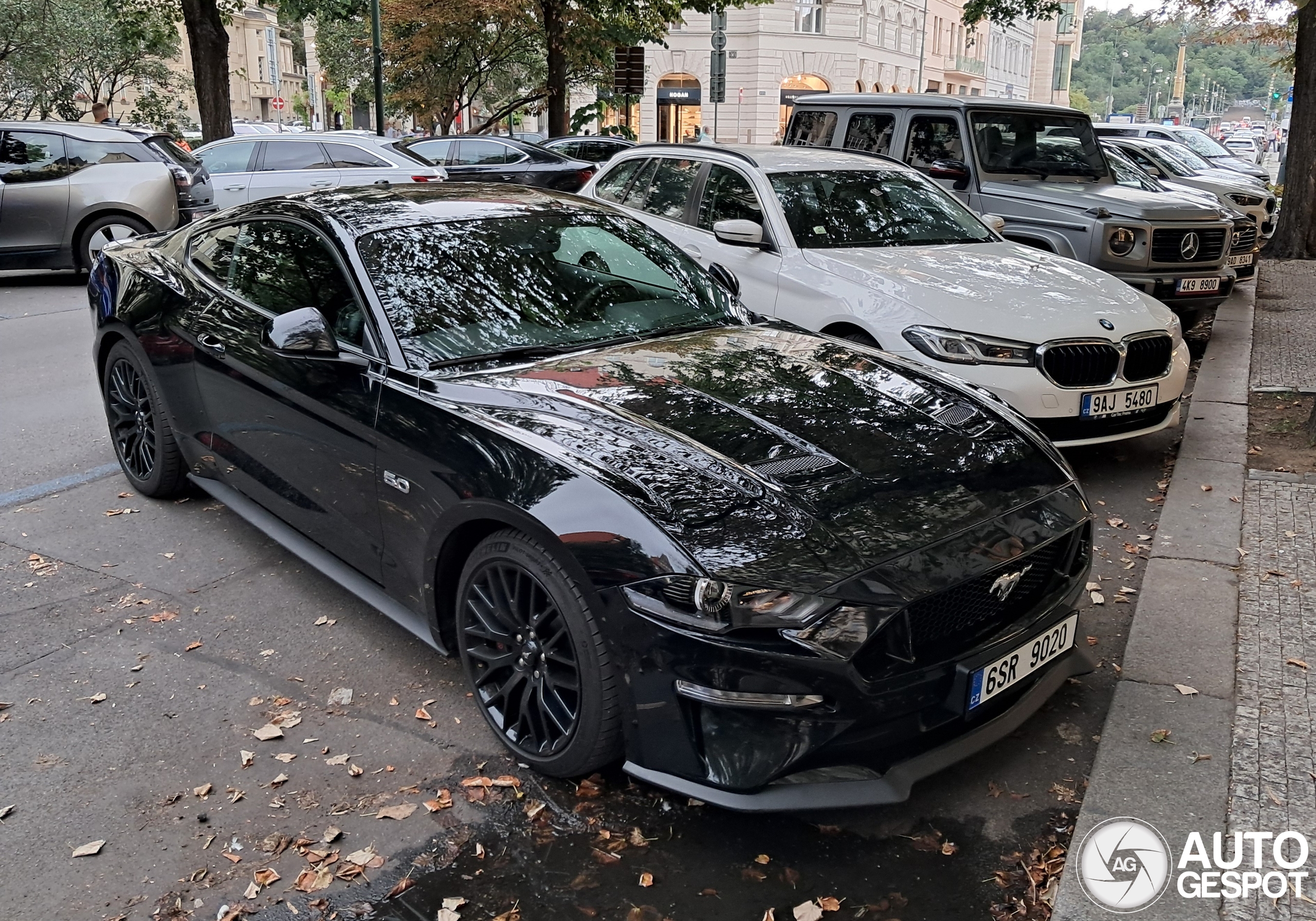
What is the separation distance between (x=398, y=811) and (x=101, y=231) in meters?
11.8

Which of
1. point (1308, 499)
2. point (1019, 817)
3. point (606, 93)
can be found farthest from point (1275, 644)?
point (606, 93)

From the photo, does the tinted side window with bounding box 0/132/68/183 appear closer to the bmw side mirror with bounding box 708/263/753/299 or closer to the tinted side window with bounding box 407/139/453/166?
the tinted side window with bounding box 407/139/453/166

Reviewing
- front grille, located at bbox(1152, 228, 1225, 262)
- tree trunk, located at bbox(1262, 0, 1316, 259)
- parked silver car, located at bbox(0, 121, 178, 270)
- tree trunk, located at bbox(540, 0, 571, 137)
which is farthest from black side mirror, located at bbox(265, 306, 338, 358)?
tree trunk, located at bbox(540, 0, 571, 137)

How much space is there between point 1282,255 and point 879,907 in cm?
1687

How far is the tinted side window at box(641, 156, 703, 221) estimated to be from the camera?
7.82 metres

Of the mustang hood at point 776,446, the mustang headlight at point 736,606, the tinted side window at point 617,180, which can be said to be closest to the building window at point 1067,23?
the tinted side window at point 617,180

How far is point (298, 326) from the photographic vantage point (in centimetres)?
396

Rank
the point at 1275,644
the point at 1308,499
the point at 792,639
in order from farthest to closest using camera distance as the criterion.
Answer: the point at 1308,499
the point at 1275,644
the point at 792,639

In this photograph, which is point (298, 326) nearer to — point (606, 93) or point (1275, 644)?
point (1275, 644)

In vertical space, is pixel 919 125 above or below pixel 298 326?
above

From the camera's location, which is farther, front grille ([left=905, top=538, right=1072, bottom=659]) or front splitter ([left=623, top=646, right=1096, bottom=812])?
front grille ([left=905, top=538, right=1072, bottom=659])

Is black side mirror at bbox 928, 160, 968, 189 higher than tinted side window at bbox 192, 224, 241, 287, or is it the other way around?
black side mirror at bbox 928, 160, 968, 189

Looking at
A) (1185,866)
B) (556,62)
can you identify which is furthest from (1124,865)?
(556,62)

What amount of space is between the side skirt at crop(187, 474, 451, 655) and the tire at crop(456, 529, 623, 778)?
25cm
